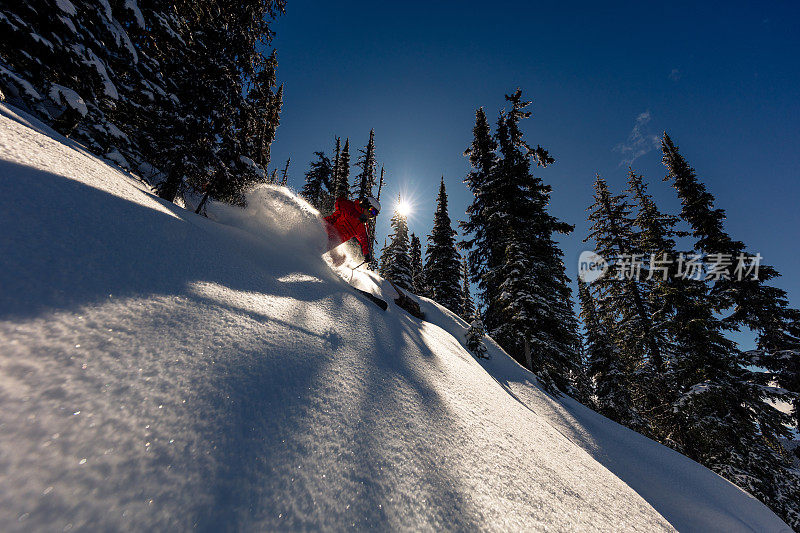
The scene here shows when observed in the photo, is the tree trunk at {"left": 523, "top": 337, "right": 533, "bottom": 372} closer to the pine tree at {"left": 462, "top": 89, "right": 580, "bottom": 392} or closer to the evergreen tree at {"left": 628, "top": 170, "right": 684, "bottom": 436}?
the pine tree at {"left": 462, "top": 89, "right": 580, "bottom": 392}

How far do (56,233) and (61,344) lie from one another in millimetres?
1076

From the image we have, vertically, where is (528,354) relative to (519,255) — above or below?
below

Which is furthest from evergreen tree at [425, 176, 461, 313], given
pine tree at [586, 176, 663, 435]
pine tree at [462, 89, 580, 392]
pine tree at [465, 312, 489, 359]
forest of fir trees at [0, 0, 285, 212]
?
forest of fir trees at [0, 0, 285, 212]

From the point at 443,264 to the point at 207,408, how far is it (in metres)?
20.5

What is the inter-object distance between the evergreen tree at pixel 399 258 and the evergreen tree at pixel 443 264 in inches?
71.4

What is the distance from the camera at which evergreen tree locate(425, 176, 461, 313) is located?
20.2 m

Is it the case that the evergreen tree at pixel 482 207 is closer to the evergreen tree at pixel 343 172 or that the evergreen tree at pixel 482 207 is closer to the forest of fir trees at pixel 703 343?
the forest of fir trees at pixel 703 343

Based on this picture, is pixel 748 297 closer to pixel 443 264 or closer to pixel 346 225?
pixel 443 264

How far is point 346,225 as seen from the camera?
622cm

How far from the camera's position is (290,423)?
116cm

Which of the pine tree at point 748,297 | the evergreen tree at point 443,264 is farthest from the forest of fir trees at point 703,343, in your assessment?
the evergreen tree at point 443,264

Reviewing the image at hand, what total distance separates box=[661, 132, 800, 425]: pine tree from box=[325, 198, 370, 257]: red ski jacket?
15.9 metres

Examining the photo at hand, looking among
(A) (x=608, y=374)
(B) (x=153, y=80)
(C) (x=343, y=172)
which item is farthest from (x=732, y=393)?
(C) (x=343, y=172)

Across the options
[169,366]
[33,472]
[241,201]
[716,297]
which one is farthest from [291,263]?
[716,297]
